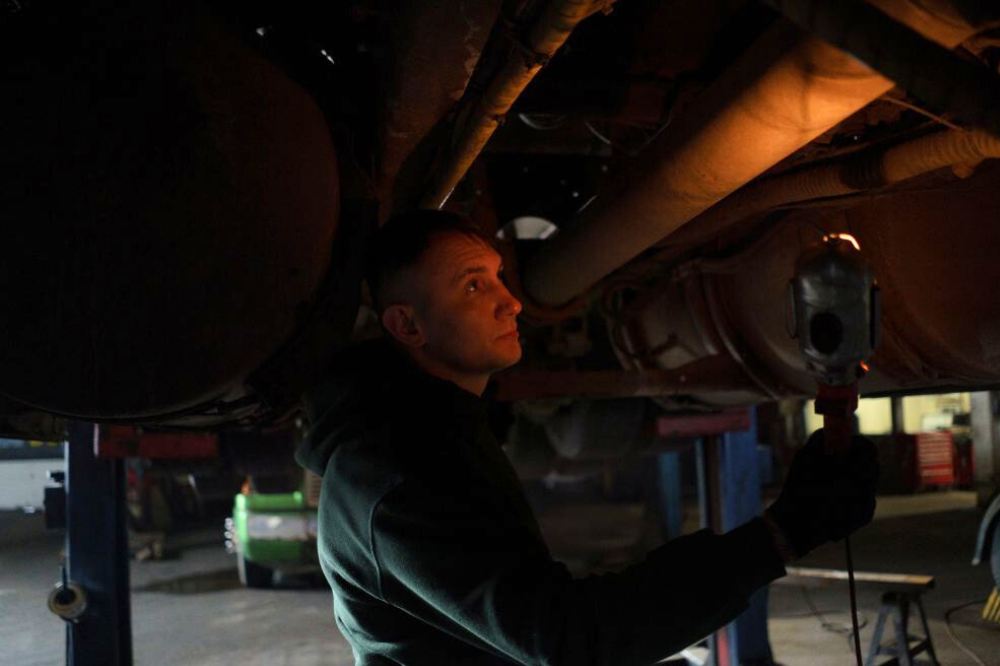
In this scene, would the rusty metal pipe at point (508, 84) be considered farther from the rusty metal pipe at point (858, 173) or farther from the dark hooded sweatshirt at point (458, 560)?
the rusty metal pipe at point (858, 173)

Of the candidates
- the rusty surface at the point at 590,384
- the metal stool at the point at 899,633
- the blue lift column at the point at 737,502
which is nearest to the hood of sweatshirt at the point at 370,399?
the rusty surface at the point at 590,384

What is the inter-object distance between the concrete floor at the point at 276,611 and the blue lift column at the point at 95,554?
1839 mm

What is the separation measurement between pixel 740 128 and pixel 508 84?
335 mm

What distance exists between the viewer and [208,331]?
1.17 meters

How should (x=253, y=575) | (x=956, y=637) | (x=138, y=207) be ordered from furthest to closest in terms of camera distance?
(x=253, y=575)
(x=956, y=637)
(x=138, y=207)

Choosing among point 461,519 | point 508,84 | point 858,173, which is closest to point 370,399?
point 461,519

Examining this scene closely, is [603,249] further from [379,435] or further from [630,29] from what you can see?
[379,435]

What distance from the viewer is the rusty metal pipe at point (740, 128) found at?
933mm

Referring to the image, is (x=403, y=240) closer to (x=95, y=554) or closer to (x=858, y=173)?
(x=858, y=173)

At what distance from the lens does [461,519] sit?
100 cm

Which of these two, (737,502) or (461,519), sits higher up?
(461,519)

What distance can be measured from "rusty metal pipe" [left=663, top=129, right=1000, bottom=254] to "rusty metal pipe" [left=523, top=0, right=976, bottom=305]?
0.62 ft

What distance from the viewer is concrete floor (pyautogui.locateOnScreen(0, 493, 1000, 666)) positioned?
4.91 metres

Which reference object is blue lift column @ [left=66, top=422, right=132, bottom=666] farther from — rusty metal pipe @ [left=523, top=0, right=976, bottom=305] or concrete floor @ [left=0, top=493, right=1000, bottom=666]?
rusty metal pipe @ [left=523, top=0, right=976, bottom=305]
